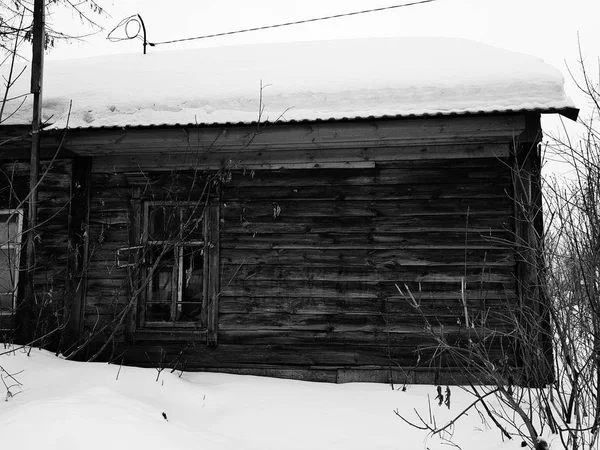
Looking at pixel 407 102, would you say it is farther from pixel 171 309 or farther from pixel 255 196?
pixel 171 309

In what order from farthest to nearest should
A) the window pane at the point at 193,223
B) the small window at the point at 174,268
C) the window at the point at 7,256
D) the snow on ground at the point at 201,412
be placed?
the window at the point at 7,256, the small window at the point at 174,268, the window pane at the point at 193,223, the snow on ground at the point at 201,412

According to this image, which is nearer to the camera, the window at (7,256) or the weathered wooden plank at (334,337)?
the weathered wooden plank at (334,337)

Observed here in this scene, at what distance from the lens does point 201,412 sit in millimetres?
5117

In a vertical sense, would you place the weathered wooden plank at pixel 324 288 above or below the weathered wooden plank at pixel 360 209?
below

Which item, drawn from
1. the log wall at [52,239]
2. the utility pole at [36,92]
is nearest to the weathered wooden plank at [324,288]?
the log wall at [52,239]

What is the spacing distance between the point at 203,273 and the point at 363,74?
2.99m

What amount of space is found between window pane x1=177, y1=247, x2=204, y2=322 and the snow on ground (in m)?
0.77

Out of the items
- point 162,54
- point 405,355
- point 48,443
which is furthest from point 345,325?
point 162,54

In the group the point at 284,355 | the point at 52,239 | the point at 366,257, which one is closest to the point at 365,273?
the point at 366,257

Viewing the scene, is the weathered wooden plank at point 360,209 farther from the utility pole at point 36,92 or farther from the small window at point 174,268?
the utility pole at point 36,92

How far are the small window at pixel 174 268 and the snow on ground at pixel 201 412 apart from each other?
0.82 meters

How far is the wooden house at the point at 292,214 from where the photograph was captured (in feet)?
20.8

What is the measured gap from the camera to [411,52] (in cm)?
779

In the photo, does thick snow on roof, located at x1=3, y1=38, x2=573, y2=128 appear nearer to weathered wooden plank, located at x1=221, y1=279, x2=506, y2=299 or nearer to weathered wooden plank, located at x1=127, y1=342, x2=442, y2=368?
weathered wooden plank, located at x1=221, y1=279, x2=506, y2=299
